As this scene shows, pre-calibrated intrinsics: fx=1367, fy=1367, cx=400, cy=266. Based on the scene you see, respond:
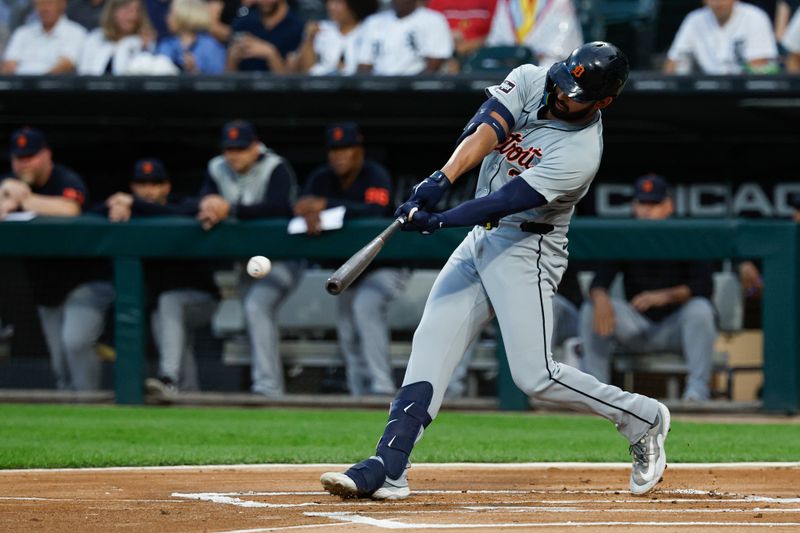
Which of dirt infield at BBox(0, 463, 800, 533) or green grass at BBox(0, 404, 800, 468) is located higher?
dirt infield at BBox(0, 463, 800, 533)

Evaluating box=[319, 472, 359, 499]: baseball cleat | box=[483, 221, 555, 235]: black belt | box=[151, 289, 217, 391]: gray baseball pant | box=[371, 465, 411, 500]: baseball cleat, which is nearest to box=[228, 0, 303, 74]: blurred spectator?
box=[151, 289, 217, 391]: gray baseball pant

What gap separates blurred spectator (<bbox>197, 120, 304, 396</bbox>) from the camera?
26.6ft

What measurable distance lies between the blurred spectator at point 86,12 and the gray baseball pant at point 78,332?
2.78m

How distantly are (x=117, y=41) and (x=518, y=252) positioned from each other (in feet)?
19.5

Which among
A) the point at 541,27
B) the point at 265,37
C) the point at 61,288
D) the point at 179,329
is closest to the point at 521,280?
the point at 179,329

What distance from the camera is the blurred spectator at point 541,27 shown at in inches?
352

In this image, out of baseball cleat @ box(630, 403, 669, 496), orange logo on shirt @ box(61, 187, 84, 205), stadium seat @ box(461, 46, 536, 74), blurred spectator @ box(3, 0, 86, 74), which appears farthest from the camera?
blurred spectator @ box(3, 0, 86, 74)

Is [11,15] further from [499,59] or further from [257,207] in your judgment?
[499,59]

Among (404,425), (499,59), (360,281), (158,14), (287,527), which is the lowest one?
(287,527)

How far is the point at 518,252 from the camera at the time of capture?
4.64 m

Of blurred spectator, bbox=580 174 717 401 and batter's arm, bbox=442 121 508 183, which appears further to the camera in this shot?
blurred spectator, bbox=580 174 717 401

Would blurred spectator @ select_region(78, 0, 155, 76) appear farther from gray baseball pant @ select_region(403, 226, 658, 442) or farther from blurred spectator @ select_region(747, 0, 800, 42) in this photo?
gray baseball pant @ select_region(403, 226, 658, 442)

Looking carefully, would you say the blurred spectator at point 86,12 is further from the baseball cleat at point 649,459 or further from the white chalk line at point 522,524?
the white chalk line at point 522,524

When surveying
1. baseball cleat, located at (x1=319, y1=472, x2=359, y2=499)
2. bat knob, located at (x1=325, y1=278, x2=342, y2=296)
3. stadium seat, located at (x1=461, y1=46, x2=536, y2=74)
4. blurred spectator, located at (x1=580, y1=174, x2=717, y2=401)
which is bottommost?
baseball cleat, located at (x1=319, y1=472, x2=359, y2=499)
